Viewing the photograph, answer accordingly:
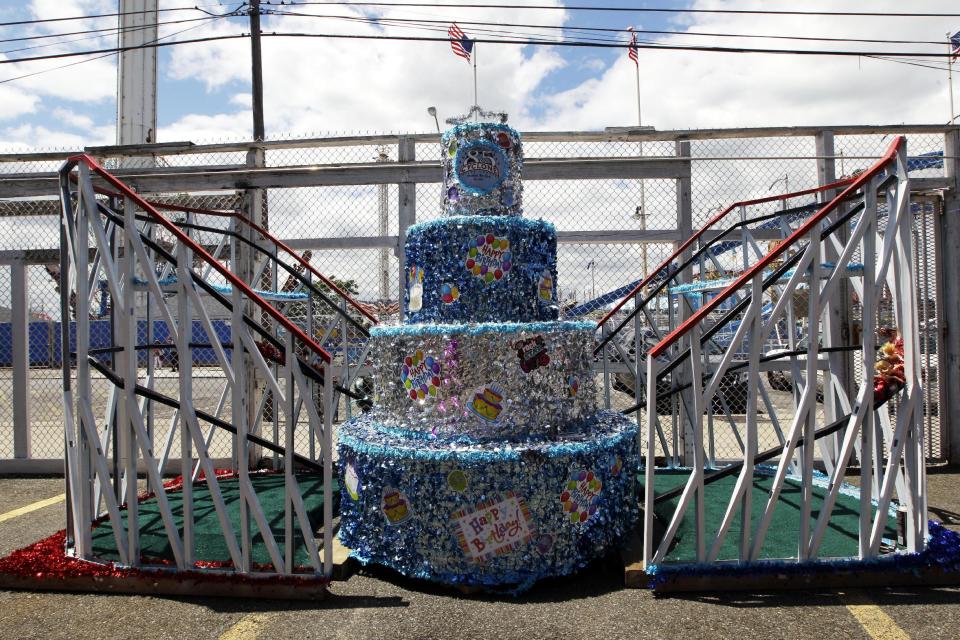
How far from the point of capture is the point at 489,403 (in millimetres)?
3625

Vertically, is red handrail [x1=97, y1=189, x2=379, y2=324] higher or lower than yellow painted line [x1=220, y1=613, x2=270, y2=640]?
higher

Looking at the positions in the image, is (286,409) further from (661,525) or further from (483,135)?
(661,525)

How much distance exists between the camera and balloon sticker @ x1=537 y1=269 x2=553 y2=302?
4105mm

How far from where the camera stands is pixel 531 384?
368cm

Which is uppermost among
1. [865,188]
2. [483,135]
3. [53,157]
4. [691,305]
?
[53,157]

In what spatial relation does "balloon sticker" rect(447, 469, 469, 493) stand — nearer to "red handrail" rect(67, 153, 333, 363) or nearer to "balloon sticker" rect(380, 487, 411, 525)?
"balloon sticker" rect(380, 487, 411, 525)

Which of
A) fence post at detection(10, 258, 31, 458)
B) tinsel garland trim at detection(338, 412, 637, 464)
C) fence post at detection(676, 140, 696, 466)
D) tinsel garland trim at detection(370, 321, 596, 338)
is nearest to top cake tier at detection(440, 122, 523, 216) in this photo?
tinsel garland trim at detection(370, 321, 596, 338)

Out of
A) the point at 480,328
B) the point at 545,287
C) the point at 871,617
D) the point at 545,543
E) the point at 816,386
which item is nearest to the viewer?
the point at 871,617

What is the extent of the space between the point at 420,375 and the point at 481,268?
762 mm

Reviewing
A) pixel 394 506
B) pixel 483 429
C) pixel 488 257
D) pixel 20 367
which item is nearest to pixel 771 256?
pixel 488 257

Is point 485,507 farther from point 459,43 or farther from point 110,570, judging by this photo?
point 459,43

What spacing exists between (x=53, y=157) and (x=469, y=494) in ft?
21.1

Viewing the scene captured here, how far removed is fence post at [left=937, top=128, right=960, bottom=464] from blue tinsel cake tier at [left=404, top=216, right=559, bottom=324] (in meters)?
4.83

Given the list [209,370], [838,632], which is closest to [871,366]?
[838,632]
